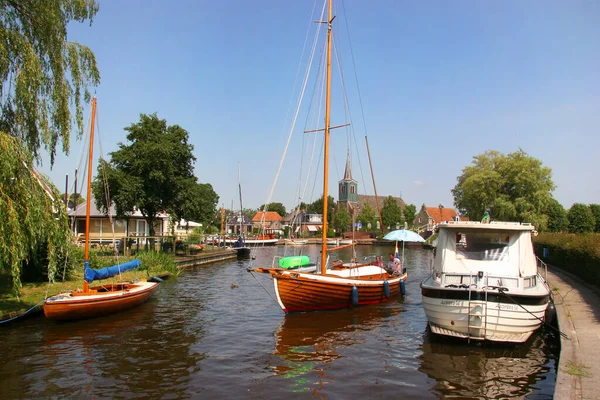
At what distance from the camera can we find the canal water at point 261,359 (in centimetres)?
1005

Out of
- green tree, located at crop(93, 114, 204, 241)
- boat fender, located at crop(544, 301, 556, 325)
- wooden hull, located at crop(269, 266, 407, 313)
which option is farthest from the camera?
green tree, located at crop(93, 114, 204, 241)

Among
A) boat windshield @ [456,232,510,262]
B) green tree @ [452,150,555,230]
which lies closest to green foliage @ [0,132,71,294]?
boat windshield @ [456,232,510,262]

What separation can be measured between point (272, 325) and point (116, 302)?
637cm

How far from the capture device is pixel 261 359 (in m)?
12.4

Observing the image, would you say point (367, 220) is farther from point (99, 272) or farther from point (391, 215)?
point (99, 272)

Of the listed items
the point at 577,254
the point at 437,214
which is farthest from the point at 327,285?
the point at 437,214

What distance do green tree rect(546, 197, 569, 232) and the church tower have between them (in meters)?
56.1

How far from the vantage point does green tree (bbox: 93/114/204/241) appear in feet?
115

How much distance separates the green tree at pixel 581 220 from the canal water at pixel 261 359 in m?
65.9

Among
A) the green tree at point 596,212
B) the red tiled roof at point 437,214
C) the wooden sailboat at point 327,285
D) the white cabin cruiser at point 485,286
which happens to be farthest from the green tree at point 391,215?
the white cabin cruiser at point 485,286

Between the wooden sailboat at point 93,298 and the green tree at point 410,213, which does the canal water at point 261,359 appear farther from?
the green tree at point 410,213

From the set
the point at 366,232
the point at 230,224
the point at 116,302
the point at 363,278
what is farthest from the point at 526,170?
the point at 230,224

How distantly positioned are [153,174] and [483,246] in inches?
1080

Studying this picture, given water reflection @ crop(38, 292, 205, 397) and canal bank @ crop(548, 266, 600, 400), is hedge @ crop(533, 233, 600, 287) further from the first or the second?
water reflection @ crop(38, 292, 205, 397)
